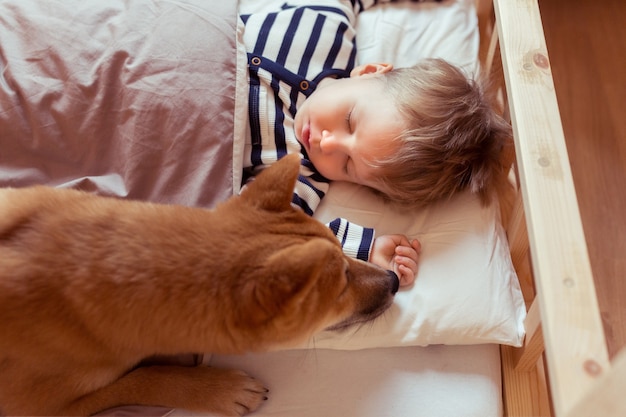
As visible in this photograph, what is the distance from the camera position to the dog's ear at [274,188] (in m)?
1.12

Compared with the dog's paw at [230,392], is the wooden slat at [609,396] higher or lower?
higher

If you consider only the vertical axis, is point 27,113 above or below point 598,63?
below

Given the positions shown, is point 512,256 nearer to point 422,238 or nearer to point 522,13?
point 422,238

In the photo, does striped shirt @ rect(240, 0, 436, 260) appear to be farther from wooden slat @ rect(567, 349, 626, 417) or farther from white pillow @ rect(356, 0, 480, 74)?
wooden slat @ rect(567, 349, 626, 417)

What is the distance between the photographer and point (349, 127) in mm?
1513

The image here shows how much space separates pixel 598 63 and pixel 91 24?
185 cm

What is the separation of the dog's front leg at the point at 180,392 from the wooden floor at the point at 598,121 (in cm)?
110

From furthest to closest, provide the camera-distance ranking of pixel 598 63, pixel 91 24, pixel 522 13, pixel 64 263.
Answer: pixel 598 63 < pixel 91 24 < pixel 522 13 < pixel 64 263

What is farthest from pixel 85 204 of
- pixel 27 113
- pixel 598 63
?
pixel 598 63

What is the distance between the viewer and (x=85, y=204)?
113 centimetres

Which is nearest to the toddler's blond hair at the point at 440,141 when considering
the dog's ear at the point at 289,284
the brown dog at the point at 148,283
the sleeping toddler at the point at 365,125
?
the sleeping toddler at the point at 365,125

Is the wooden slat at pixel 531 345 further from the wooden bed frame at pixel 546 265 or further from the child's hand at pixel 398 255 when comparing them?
the child's hand at pixel 398 255

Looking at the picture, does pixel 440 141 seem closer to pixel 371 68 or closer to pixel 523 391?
pixel 371 68

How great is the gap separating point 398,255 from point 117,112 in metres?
0.80
